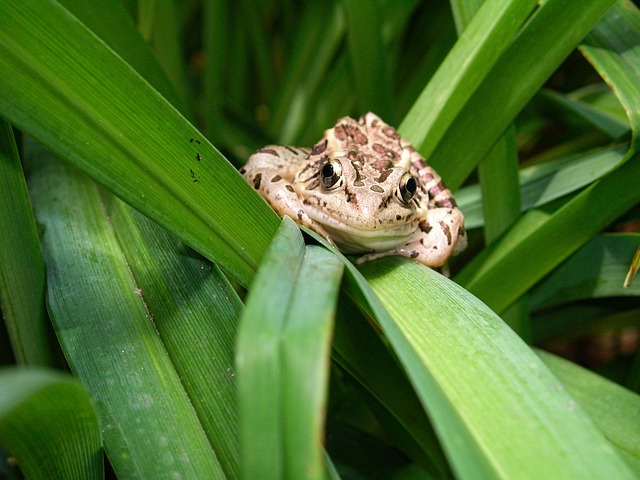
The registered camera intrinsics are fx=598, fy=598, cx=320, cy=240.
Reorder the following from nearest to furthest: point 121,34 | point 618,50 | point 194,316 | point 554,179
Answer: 1. point 194,316
2. point 121,34
3. point 618,50
4. point 554,179

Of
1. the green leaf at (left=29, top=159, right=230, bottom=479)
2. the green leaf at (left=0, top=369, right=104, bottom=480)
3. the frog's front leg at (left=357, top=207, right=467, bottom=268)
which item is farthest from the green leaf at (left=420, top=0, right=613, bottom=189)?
the green leaf at (left=0, top=369, right=104, bottom=480)

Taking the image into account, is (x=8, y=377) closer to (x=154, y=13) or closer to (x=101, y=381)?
(x=101, y=381)

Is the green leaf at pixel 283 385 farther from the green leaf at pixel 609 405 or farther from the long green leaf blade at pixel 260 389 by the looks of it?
the green leaf at pixel 609 405

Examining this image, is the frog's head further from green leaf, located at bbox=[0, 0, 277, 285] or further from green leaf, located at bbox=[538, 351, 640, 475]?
green leaf, located at bbox=[538, 351, 640, 475]

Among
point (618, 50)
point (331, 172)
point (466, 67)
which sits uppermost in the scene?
point (618, 50)

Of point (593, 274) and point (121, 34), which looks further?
point (593, 274)

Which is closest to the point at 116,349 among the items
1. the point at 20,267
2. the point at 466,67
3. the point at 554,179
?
the point at 20,267

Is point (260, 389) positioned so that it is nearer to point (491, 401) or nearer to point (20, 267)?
point (491, 401)
